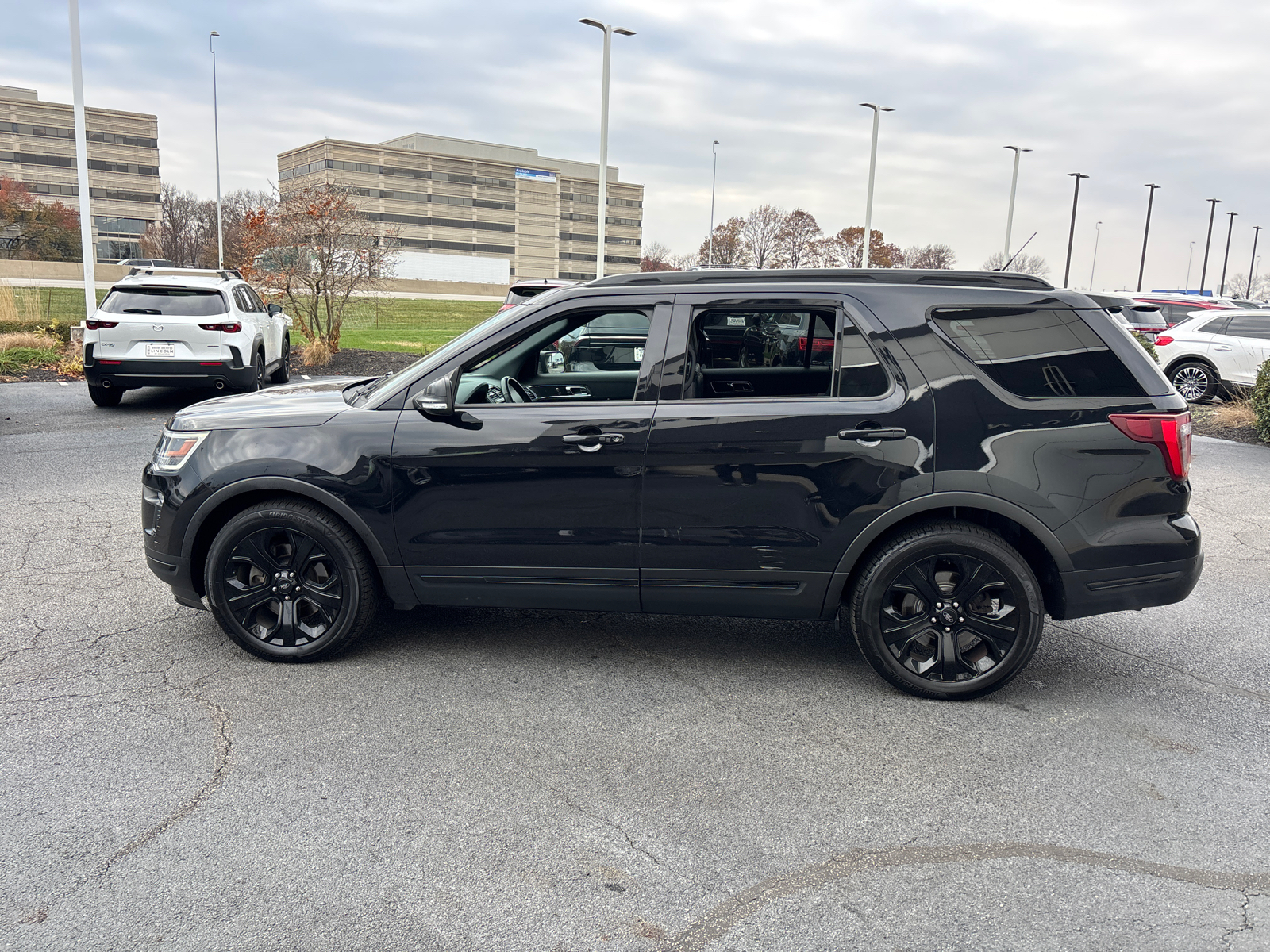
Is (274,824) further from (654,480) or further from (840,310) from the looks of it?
Answer: (840,310)

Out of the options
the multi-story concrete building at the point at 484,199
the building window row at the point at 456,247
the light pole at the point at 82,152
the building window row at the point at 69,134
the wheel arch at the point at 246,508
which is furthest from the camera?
the building window row at the point at 456,247

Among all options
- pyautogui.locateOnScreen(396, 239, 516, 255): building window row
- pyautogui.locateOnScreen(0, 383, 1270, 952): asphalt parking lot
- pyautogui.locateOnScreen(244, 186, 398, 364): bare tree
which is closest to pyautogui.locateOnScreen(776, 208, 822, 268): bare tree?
pyautogui.locateOnScreen(244, 186, 398, 364): bare tree

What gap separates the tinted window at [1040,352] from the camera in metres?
4.08

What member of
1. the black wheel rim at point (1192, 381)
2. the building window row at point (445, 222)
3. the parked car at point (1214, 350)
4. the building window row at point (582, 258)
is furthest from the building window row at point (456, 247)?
the black wheel rim at point (1192, 381)

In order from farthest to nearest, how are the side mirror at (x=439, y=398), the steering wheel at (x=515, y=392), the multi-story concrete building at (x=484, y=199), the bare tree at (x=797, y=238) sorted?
the multi-story concrete building at (x=484, y=199)
the bare tree at (x=797, y=238)
the steering wheel at (x=515, y=392)
the side mirror at (x=439, y=398)

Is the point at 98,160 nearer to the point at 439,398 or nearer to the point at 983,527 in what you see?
the point at 439,398

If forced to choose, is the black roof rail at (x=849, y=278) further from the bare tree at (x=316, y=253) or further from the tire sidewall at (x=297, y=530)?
the bare tree at (x=316, y=253)

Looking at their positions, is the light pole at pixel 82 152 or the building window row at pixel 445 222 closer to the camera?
the light pole at pixel 82 152

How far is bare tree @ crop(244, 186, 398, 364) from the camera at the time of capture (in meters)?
18.4

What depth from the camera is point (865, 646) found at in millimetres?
4211

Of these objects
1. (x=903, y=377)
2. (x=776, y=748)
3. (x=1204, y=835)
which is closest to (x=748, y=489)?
(x=903, y=377)

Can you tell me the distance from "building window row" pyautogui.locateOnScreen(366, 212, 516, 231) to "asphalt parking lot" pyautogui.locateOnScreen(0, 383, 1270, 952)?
109 metres

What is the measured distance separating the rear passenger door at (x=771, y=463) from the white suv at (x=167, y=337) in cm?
987

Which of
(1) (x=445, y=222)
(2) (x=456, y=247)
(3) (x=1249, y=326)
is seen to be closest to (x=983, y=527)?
(3) (x=1249, y=326)
